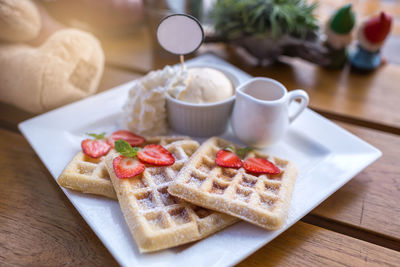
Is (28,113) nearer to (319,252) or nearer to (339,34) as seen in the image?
(319,252)

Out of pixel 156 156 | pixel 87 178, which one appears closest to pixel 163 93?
pixel 156 156

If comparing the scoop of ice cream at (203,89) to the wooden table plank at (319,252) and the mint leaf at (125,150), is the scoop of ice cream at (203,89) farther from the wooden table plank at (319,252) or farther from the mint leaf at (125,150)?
the wooden table plank at (319,252)

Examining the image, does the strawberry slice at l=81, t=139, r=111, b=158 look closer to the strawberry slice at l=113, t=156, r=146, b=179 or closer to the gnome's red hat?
the strawberry slice at l=113, t=156, r=146, b=179

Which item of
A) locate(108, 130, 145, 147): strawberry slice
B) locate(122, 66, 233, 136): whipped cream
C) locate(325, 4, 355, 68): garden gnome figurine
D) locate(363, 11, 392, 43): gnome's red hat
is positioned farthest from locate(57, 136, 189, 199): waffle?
locate(363, 11, 392, 43): gnome's red hat

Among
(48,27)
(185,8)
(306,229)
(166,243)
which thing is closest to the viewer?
(166,243)

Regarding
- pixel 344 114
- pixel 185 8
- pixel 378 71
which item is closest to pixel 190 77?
pixel 185 8

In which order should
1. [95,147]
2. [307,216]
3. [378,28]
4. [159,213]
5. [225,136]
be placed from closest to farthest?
[159,213] < [307,216] < [95,147] < [225,136] < [378,28]

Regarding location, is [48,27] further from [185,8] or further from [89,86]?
[185,8]
